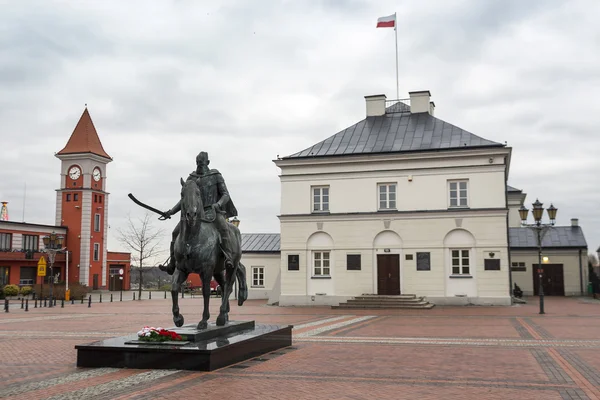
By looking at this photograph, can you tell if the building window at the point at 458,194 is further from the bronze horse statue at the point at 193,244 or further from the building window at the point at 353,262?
the bronze horse statue at the point at 193,244

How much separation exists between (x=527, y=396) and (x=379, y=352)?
5107mm

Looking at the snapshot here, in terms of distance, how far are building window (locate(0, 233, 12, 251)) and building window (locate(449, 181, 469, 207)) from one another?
43254 mm

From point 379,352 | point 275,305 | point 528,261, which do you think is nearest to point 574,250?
point 528,261

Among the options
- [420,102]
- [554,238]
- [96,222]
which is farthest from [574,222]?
[96,222]

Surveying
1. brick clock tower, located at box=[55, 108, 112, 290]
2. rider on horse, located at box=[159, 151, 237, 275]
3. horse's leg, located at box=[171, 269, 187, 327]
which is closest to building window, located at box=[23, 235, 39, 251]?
brick clock tower, located at box=[55, 108, 112, 290]

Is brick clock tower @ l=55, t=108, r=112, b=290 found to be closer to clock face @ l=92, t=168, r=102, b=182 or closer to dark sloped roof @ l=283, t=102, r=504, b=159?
clock face @ l=92, t=168, r=102, b=182

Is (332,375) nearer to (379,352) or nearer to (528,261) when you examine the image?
(379,352)

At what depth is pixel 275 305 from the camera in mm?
35062

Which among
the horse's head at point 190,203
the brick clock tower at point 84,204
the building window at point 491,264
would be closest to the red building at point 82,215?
the brick clock tower at point 84,204

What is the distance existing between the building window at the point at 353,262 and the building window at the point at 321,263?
4.22 ft

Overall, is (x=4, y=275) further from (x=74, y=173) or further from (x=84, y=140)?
(x=84, y=140)

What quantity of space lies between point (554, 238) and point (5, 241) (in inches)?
1915

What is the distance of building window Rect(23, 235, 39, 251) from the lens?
59844 mm

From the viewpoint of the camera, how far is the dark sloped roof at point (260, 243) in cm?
4272
